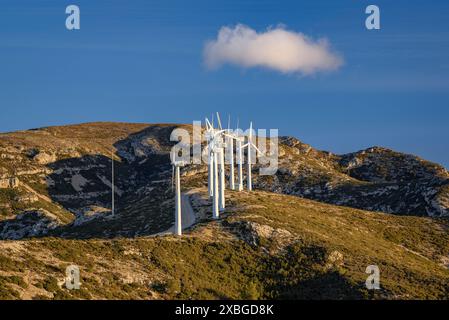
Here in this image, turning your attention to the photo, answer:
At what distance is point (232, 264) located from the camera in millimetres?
86312

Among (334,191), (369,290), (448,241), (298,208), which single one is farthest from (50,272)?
(334,191)

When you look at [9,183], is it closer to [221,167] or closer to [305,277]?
[221,167]

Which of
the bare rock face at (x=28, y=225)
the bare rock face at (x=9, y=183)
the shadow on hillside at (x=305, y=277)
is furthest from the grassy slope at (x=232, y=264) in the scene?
the bare rock face at (x=9, y=183)

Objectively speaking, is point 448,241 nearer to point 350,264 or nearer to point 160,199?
point 350,264

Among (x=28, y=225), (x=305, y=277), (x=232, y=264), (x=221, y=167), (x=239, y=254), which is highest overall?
(x=221, y=167)

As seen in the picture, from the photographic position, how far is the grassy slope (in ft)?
224

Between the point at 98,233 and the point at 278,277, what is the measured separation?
49604 mm

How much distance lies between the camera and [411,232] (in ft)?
404

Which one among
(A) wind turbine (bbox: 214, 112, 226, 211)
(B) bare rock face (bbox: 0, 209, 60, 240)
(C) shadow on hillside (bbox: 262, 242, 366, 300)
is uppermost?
(A) wind turbine (bbox: 214, 112, 226, 211)

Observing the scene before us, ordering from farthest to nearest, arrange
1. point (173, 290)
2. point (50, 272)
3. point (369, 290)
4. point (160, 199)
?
1. point (160, 199)
2. point (369, 290)
3. point (173, 290)
4. point (50, 272)

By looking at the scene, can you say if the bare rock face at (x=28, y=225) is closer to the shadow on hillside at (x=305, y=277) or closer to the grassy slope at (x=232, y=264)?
the grassy slope at (x=232, y=264)

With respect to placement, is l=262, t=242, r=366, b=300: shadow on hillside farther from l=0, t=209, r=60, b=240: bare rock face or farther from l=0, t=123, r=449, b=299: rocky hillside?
l=0, t=209, r=60, b=240: bare rock face

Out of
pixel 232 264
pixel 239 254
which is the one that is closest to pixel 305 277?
pixel 232 264

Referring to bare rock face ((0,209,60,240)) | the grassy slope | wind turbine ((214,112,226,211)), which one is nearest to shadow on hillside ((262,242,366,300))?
the grassy slope
